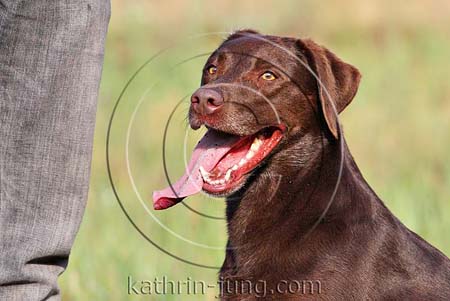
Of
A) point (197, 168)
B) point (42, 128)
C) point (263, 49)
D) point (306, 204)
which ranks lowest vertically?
point (306, 204)

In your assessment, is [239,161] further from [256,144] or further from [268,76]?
[268,76]

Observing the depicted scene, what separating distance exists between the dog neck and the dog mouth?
0.10 m

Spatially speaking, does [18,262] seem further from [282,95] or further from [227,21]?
[227,21]

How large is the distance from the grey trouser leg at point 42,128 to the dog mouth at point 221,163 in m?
0.37

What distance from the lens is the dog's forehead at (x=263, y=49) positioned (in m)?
4.29

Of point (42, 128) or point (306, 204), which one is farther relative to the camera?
point (306, 204)

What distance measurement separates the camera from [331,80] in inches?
166

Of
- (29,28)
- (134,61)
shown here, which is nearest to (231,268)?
(29,28)

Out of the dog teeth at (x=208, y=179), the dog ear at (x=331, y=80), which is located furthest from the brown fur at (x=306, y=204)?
the dog teeth at (x=208, y=179)

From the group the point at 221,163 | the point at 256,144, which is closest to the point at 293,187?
the point at 256,144

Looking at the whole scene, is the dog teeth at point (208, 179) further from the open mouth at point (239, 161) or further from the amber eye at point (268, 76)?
the amber eye at point (268, 76)

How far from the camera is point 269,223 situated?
4.28 m

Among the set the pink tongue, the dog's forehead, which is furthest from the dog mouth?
the dog's forehead

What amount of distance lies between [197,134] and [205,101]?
167 centimetres
